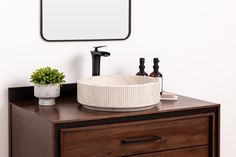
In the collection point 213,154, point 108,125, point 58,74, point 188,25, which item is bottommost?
point 213,154

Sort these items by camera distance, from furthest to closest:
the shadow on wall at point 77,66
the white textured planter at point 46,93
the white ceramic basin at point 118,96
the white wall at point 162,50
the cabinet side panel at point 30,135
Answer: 1. the shadow on wall at point 77,66
2. the white wall at point 162,50
3. the white textured planter at point 46,93
4. the white ceramic basin at point 118,96
5. the cabinet side panel at point 30,135

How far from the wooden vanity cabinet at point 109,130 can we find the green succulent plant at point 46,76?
102mm

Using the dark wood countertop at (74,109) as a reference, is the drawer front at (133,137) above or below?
below

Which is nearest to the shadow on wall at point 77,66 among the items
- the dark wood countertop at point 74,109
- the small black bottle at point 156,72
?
the dark wood countertop at point 74,109

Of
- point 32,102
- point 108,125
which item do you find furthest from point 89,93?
point 32,102

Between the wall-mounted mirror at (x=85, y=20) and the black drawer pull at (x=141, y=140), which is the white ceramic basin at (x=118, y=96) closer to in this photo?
the black drawer pull at (x=141, y=140)

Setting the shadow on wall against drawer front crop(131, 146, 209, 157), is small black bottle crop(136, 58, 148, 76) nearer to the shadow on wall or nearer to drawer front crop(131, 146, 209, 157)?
the shadow on wall

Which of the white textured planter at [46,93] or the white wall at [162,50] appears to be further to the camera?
the white wall at [162,50]

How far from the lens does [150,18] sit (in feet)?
8.23

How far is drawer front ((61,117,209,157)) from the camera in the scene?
1.87 metres

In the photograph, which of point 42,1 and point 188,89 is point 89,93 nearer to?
point 42,1

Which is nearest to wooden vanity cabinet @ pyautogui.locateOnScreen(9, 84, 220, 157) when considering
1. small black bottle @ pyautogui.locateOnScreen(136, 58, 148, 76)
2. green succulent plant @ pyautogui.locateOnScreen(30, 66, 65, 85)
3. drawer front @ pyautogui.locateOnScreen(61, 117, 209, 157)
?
drawer front @ pyautogui.locateOnScreen(61, 117, 209, 157)

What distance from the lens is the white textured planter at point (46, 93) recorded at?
207 centimetres

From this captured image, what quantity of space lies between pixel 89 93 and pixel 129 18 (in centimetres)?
58
